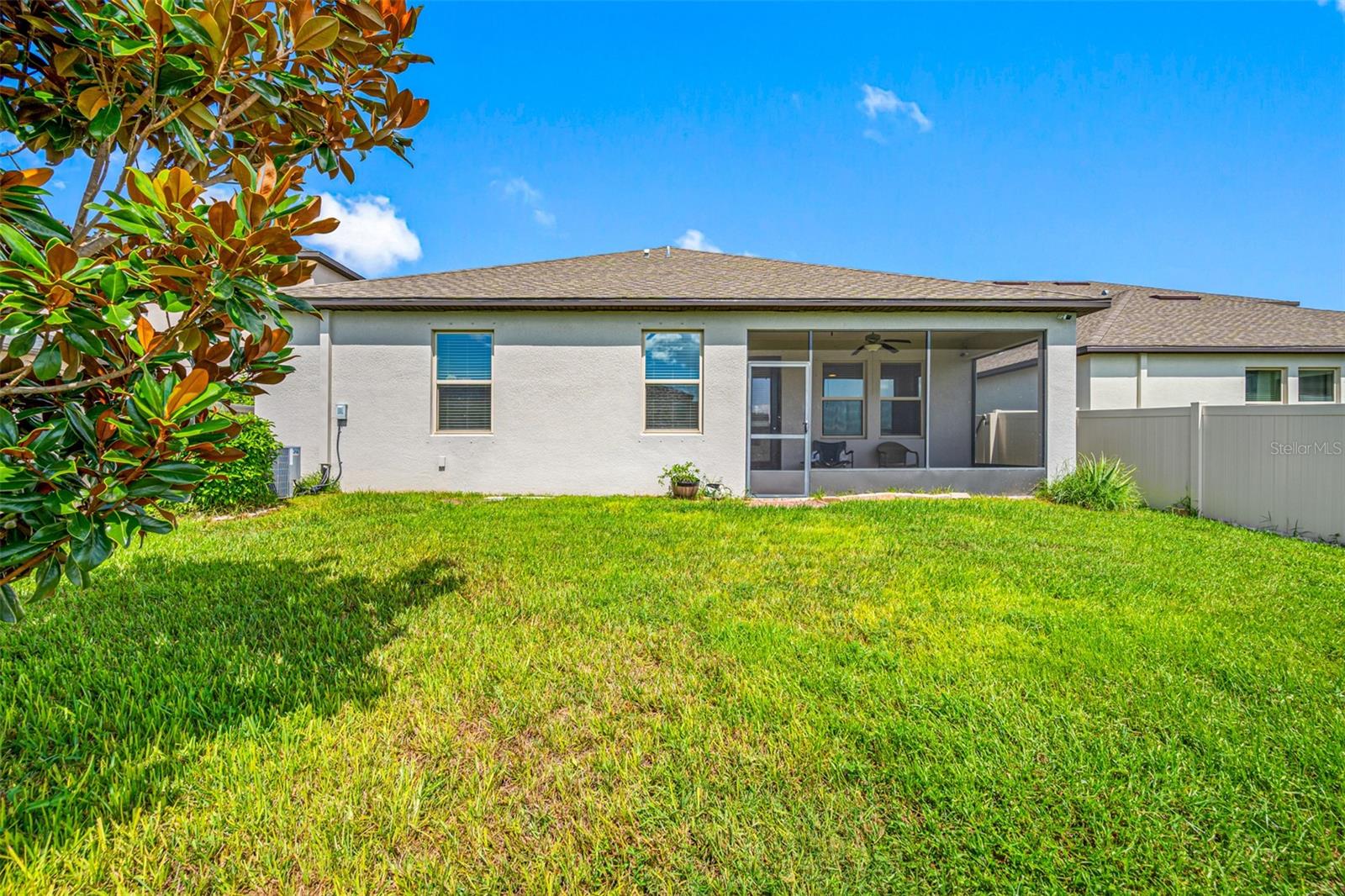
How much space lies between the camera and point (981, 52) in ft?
29.8

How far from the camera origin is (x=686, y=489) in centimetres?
898

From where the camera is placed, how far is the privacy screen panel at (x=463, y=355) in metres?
9.55

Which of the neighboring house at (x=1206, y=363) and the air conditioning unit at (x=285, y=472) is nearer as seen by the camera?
the air conditioning unit at (x=285, y=472)

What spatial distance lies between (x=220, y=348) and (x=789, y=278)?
10172 mm

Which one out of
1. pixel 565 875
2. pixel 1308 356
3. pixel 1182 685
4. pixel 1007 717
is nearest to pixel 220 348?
pixel 565 875

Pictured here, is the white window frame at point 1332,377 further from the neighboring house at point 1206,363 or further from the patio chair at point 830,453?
the patio chair at point 830,453

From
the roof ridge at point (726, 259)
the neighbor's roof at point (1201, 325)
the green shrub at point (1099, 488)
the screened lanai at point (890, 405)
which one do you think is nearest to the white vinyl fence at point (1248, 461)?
the green shrub at point (1099, 488)

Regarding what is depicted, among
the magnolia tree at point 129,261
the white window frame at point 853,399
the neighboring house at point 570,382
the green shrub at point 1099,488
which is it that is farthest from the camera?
the white window frame at point 853,399

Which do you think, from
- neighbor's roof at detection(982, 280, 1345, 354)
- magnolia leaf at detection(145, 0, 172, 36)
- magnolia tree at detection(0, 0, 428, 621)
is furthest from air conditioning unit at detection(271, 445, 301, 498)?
neighbor's roof at detection(982, 280, 1345, 354)

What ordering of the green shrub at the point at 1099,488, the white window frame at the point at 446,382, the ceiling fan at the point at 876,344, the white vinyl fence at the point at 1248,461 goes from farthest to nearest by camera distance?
the ceiling fan at the point at 876,344 → the white window frame at the point at 446,382 → the green shrub at the point at 1099,488 → the white vinyl fence at the point at 1248,461

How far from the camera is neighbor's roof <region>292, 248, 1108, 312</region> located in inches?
357

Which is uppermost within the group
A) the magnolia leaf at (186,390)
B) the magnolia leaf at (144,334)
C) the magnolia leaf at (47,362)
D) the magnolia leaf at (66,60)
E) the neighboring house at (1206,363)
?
the neighboring house at (1206,363)

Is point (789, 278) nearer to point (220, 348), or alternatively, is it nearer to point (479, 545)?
point (479, 545)

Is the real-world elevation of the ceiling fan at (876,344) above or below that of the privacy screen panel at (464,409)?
above
